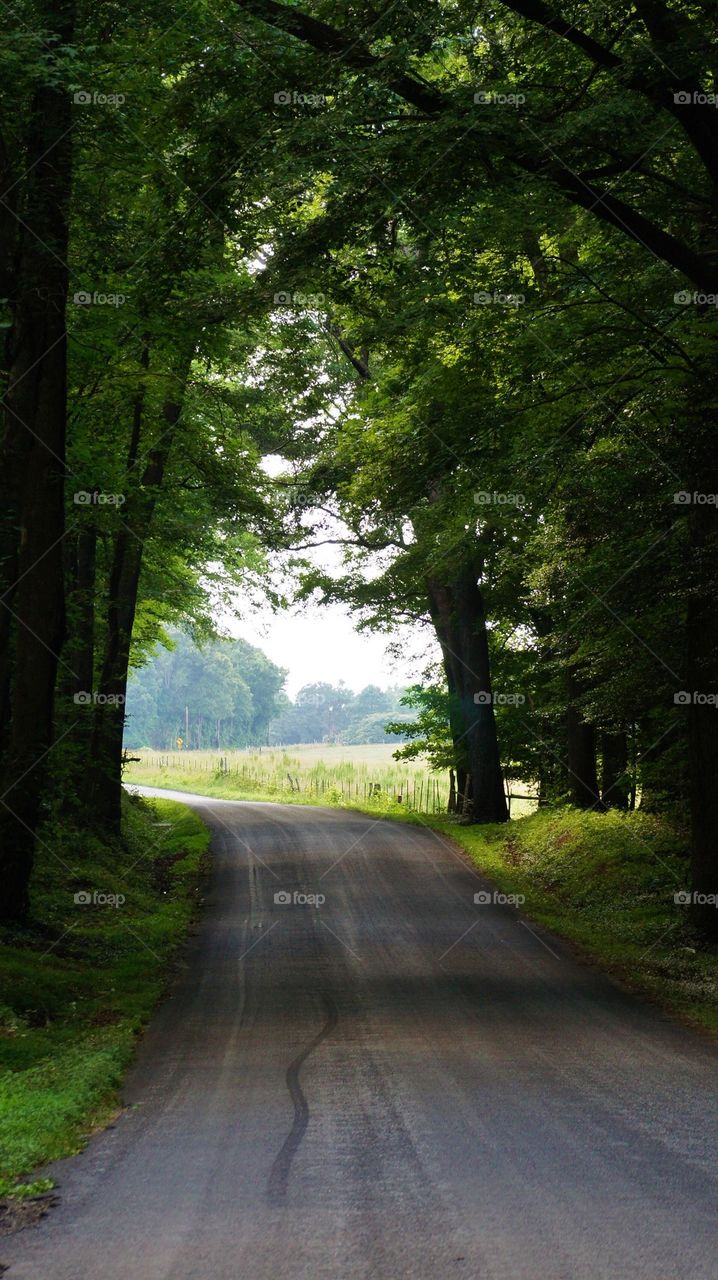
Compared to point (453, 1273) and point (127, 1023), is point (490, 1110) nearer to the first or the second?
point (453, 1273)

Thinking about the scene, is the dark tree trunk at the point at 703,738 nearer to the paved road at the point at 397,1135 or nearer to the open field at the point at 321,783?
the paved road at the point at 397,1135

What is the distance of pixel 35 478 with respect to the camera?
13148 millimetres

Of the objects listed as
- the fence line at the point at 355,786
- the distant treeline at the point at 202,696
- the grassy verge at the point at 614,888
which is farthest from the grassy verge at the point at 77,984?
the distant treeline at the point at 202,696

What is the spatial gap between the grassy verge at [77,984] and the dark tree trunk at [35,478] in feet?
4.35

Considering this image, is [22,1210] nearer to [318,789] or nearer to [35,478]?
[35,478]

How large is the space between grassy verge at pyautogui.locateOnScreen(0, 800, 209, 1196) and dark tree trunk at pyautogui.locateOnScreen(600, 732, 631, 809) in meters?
9.42

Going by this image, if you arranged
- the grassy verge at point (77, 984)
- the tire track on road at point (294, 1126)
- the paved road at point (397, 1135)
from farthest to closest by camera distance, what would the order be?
1. the grassy verge at point (77, 984)
2. the tire track on road at point (294, 1126)
3. the paved road at point (397, 1135)

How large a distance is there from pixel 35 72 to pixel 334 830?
20620 millimetres

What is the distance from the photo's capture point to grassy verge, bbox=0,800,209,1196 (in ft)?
24.0

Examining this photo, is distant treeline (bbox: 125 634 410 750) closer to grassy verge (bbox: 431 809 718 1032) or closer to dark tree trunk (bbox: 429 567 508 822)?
dark tree trunk (bbox: 429 567 508 822)

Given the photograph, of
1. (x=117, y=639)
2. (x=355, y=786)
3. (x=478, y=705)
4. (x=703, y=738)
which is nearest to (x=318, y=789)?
(x=355, y=786)

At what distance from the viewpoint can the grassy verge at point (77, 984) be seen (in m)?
7.32

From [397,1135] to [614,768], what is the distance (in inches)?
762

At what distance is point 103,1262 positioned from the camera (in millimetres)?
5027
